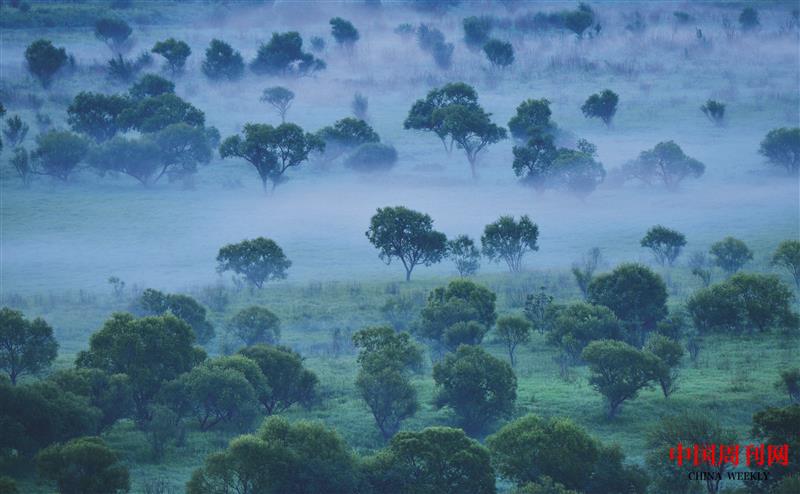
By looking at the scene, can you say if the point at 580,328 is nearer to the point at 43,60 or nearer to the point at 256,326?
the point at 256,326

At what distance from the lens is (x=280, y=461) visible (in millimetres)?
40031

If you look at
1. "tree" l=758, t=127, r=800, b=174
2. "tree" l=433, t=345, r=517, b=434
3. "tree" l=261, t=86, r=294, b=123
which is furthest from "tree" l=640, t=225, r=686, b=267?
"tree" l=261, t=86, r=294, b=123

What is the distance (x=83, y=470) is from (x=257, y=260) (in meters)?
35.9

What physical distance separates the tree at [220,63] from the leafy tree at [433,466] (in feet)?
340

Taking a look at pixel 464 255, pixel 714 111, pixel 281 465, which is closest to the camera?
pixel 281 465

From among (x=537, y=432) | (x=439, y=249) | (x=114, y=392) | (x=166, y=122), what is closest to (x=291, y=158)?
(x=166, y=122)

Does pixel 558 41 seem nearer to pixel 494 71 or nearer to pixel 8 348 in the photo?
pixel 494 71

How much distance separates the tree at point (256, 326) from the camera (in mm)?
60438

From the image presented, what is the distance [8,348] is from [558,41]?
115841 millimetres

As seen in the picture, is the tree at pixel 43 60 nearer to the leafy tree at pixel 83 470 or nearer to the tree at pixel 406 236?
the tree at pixel 406 236

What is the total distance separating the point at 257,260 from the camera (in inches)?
2940

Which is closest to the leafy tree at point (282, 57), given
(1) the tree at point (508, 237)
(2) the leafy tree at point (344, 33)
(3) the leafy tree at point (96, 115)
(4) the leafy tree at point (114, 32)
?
(2) the leafy tree at point (344, 33)


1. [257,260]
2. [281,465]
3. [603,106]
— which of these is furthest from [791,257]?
[603,106]

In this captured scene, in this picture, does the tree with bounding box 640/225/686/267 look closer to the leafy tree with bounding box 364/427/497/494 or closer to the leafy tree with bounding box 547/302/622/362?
the leafy tree with bounding box 547/302/622/362
